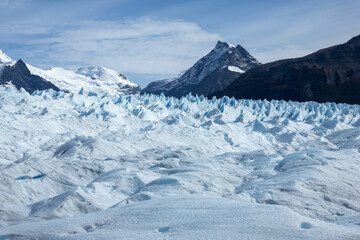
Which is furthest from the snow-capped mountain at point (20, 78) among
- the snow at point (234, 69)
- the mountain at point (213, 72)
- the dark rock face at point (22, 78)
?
the snow at point (234, 69)

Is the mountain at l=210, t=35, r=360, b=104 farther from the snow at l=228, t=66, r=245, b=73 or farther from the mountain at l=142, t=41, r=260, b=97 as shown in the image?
the snow at l=228, t=66, r=245, b=73

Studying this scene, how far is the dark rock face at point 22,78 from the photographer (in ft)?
391

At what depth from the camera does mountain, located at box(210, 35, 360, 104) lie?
51750mm

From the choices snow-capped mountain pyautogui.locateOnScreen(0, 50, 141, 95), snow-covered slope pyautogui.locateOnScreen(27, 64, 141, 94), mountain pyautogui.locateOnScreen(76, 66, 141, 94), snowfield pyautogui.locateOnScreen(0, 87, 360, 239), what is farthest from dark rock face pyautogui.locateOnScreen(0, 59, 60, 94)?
snowfield pyautogui.locateOnScreen(0, 87, 360, 239)

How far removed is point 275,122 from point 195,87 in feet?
249

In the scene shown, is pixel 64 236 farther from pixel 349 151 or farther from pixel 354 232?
pixel 349 151

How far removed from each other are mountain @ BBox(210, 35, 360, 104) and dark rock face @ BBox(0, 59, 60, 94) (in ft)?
261

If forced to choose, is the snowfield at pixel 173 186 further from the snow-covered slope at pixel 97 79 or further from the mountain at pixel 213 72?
the snow-covered slope at pixel 97 79

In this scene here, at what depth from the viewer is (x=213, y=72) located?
3696 inches

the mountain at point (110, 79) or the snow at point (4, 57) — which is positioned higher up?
the snow at point (4, 57)

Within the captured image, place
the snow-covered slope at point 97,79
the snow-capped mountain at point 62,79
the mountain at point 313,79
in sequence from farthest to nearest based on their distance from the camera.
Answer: the snow-covered slope at point 97,79 < the snow-capped mountain at point 62,79 < the mountain at point 313,79

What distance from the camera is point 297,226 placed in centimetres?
338

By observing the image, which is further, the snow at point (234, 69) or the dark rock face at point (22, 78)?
the dark rock face at point (22, 78)

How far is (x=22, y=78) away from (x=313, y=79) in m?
99.7
